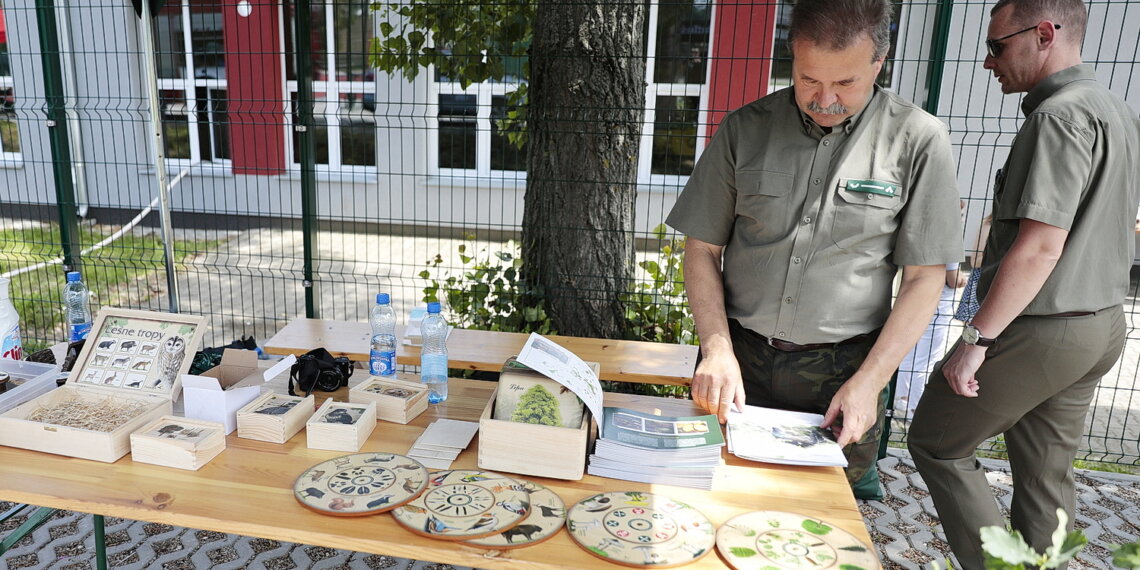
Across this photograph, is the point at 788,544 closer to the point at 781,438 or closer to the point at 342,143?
the point at 781,438

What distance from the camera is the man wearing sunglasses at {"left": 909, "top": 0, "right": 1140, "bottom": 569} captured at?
1.96 meters

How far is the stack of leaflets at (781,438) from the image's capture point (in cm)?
168

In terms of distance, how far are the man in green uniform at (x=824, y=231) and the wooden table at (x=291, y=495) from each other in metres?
0.26

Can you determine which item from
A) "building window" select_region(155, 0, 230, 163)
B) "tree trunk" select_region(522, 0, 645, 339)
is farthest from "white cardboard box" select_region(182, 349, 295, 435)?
"building window" select_region(155, 0, 230, 163)

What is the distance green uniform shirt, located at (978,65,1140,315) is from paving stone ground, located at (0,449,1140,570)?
4.16 ft

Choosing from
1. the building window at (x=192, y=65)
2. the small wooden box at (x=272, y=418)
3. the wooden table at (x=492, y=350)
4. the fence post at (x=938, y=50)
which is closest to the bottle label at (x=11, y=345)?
the wooden table at (x=492, y=350)

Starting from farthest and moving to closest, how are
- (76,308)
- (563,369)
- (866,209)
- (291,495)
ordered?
(76,308) → (866,209) → (563,369) → (291,495)

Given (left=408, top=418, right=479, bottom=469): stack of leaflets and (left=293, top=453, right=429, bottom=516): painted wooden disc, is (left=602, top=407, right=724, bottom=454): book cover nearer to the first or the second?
(left=408, top=418, right=479, bottom=469): stack of leaflets

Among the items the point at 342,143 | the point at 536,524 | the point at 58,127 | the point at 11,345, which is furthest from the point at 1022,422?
the point at 342,143

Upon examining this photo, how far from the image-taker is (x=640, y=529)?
1394mm

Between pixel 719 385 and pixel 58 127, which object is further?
pixel 58 127

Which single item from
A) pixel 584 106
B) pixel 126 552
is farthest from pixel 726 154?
pixel 126 552

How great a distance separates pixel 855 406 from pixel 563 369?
71cm

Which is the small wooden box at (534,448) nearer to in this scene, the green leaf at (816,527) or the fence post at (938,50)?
the green leaf at (816,527)
